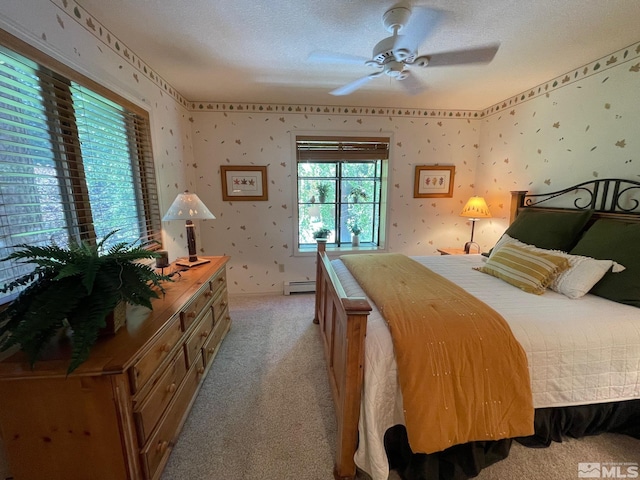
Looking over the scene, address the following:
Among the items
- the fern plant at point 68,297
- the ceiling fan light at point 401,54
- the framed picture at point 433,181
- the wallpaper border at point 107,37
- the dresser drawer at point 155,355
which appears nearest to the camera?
the fern plant at point 68,297

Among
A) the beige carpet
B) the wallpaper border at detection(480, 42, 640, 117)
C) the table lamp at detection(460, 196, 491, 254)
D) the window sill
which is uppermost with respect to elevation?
→ the wallpaper border at detection(480, 42, 640, 117)

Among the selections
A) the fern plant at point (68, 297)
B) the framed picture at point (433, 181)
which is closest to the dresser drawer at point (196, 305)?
the fern plant at point (68, 297)

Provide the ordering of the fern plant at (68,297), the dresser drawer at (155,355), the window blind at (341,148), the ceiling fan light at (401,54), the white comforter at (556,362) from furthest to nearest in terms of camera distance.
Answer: the window blind at (341,148) < the ceiling fan light at (401,54) < the white comforter at (556,362) < the dresser drawer at (155,355) < the fern plant at (68,297)

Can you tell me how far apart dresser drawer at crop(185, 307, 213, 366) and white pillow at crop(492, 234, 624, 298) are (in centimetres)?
241

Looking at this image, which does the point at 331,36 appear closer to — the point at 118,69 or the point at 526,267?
the point at 118,69

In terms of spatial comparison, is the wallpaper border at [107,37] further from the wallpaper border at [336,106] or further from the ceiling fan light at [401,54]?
the ceiling fan light at [401,54]

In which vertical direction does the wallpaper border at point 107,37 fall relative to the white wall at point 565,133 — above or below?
above

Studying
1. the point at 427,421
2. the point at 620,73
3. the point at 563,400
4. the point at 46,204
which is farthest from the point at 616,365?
the point at 46,204

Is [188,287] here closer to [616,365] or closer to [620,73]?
[616,365]

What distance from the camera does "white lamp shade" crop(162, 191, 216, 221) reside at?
6.74ft

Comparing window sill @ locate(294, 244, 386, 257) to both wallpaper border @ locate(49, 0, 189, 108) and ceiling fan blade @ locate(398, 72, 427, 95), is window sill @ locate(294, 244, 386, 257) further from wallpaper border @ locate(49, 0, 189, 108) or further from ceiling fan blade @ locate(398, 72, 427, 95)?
wallpaper border @ locate(49, 0, 189, 108)

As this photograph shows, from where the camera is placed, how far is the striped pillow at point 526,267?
1782 mm

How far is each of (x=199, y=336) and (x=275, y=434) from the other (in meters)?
0.80

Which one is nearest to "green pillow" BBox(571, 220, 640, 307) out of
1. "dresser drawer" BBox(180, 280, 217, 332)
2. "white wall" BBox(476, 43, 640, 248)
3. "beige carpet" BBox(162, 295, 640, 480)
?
"white wall" BBox(476, 43, 640, 248)
